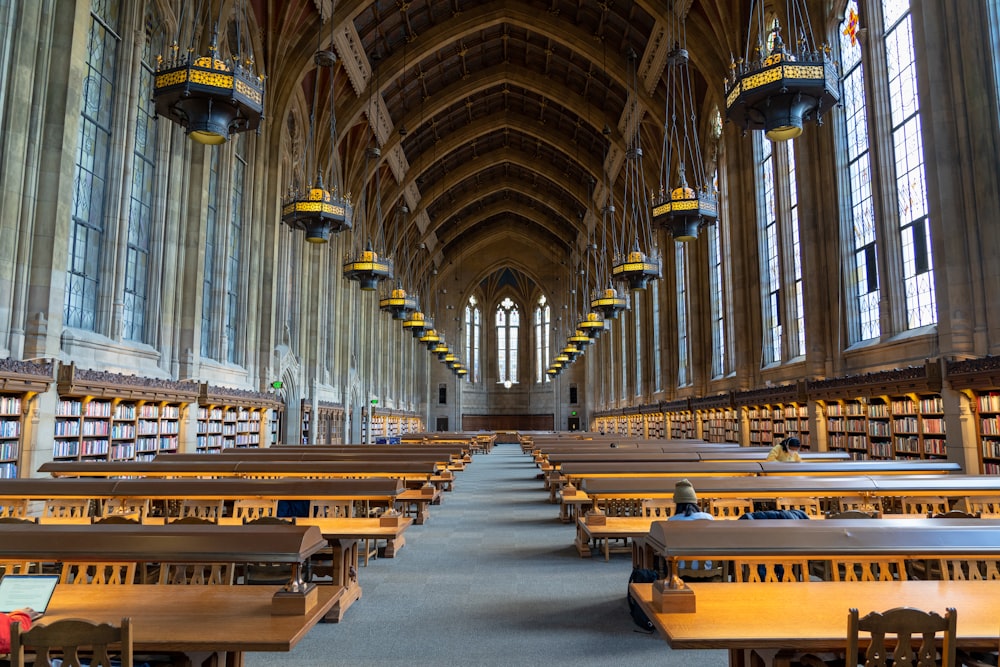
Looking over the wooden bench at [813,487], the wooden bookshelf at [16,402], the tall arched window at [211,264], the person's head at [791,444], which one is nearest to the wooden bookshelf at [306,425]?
the tall arched window at [211,264]

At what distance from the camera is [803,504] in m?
6.38

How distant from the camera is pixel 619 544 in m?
8.41

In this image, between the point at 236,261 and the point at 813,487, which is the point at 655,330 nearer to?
the point at 236,261

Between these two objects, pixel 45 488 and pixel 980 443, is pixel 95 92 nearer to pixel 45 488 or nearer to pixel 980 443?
pixel 45 488

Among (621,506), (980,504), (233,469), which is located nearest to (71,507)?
(233,469)

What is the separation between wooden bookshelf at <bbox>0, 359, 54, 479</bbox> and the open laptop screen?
23.5 feet

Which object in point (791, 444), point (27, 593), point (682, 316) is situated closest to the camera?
point (27, 593)

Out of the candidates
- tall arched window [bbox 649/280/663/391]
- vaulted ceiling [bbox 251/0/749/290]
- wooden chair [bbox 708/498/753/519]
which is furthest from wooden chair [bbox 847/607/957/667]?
tall arched window [bbox 649/280/663/391]

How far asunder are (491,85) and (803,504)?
2392 cm

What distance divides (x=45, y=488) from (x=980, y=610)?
7274mm

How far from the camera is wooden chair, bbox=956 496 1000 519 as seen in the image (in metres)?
6.02

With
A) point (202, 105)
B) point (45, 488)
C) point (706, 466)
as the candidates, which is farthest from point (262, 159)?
point (706, 466)

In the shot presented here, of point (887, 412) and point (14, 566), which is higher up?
point (887, 412)

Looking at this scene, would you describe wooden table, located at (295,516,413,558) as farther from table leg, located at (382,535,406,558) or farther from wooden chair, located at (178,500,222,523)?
table leg, located at (382,535,406,558)
